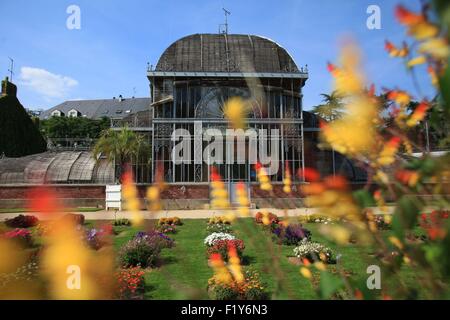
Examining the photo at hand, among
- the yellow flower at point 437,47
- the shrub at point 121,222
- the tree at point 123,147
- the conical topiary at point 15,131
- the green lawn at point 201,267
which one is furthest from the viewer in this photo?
the conical topiary at point 15,131

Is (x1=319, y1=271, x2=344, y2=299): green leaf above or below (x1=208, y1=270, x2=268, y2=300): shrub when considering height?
above

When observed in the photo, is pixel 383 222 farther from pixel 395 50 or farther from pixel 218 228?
pixel 218 228

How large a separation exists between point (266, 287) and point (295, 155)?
19.2 metres

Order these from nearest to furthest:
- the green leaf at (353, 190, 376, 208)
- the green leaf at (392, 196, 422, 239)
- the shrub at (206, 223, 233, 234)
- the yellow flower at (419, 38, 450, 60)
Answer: the yellow flower at (419, 38, 450, 60) → the green leaf at (392, 196, 422, 239) → the green leaf at (353, 190, 376, 208) → the shrub at (206, 223, 233, 234)

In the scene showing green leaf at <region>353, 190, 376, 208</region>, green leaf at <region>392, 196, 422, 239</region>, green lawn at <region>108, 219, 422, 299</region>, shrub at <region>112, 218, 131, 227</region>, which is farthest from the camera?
shrub at <region>112, 218, 131, 227</region>

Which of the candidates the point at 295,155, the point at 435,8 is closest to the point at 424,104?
the point at 435,8

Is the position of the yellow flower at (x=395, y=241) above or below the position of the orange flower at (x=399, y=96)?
below

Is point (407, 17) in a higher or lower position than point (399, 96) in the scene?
higher

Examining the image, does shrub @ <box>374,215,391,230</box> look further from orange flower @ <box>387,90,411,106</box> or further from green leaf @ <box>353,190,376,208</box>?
orange flower @ <box>387,90,411,106</box>

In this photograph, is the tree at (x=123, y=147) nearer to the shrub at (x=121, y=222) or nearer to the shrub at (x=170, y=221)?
the shrub at (x=121, y=222)

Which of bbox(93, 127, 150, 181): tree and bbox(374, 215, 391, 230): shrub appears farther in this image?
bbox(93, 127, 150, 181): tree

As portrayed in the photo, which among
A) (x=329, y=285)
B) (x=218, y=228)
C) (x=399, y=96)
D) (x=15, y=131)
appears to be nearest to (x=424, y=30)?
(x=399, y=96)

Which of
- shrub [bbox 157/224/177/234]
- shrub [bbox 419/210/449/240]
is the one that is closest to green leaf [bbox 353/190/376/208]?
shrub [bbox 419/210/449/240]

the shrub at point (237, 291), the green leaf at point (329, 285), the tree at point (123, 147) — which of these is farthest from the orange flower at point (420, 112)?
the tree at point (123, 147)
